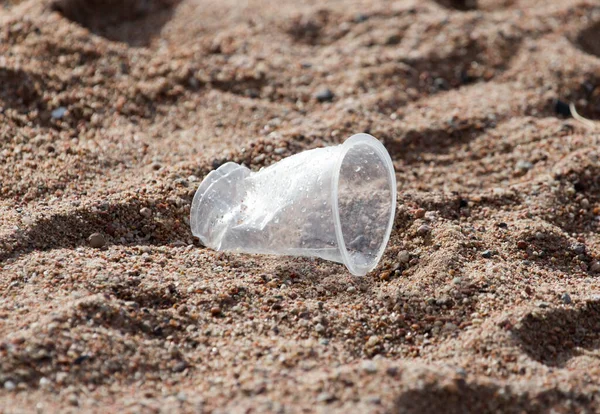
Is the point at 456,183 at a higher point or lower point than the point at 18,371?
lower

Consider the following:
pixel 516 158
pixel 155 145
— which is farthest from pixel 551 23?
pixel 155 145

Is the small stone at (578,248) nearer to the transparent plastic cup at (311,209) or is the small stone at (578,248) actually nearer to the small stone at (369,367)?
the transparent plastic cup at (311,209)

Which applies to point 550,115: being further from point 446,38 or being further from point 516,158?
point 446,38

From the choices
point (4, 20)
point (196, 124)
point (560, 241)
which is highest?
point (4, 20)

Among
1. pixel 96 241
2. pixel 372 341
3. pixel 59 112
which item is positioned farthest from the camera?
pixel 59 112

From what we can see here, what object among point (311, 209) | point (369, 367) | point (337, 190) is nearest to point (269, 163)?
point (311, 209)

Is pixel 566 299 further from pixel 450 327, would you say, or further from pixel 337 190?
pixel 337 190

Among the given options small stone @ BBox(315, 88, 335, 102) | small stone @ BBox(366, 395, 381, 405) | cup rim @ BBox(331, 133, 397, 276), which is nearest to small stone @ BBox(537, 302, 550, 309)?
cup rim @ BBox(331, 133, 397, 276)
